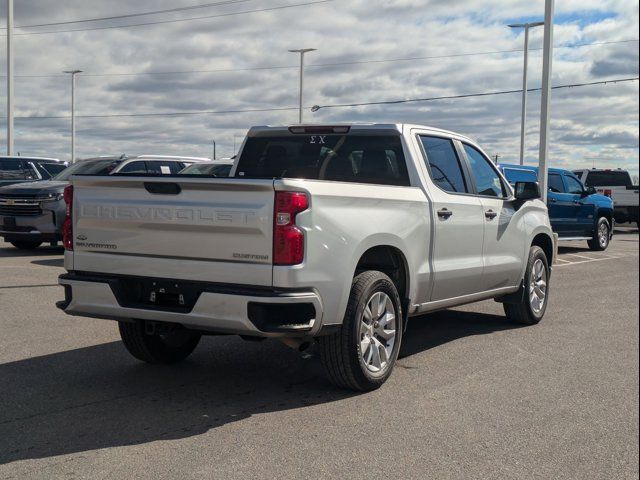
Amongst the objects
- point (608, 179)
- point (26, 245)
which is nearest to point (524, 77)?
point (608, 179)

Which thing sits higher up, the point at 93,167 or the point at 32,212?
the point at 93,167

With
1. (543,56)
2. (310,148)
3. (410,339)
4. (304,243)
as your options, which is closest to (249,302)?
(304,243)

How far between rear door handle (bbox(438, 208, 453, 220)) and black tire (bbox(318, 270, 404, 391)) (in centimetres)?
106

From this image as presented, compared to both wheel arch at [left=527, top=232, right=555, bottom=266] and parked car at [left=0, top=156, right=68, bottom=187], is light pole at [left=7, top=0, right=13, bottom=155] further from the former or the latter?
wheel arch at [left=527, top=232, right=555, bottom=266]

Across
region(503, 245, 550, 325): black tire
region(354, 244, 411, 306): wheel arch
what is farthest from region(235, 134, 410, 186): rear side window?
region(503, 245, 550, 325): black tire

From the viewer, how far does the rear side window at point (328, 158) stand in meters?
6.55

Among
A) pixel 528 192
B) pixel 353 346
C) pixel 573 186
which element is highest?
pixel 573 186

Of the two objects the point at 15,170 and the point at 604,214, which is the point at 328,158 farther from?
the point at 604,214

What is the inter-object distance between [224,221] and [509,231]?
374cm

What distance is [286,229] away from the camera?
484 cm

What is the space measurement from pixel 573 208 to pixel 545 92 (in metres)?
2.88

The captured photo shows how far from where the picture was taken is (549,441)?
14.9 feet

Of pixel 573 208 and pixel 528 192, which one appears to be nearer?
pixel 528 192

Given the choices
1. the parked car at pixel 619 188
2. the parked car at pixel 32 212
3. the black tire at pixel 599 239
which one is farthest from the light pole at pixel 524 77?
the parked car at pixel 32 212
